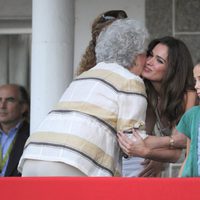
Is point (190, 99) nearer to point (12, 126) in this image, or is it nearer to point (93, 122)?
point (93, 122)

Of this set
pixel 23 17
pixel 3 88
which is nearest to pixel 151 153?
pixel 3 88

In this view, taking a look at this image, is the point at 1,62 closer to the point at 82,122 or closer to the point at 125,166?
the point at 125,166

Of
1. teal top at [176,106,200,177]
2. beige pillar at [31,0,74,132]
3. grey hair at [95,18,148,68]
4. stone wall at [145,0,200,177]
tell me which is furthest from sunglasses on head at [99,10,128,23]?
stone wall at [145,0,200,177]

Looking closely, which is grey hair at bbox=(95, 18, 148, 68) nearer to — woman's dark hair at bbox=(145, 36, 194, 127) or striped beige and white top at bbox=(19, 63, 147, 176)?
striped beige and white top at bbox=(19, 63, 147, 176)

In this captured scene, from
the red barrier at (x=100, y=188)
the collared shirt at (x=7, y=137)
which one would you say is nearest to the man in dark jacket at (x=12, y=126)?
the collared shirt at (x=7, y=137)

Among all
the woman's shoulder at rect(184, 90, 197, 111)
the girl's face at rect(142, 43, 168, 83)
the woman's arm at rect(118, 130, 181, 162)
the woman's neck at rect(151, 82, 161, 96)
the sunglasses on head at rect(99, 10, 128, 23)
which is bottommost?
the woman's arm at rect(118, 130, 181, 162)

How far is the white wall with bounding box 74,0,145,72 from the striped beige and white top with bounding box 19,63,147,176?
3070 millimetres

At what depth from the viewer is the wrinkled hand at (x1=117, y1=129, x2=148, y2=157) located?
149 inches

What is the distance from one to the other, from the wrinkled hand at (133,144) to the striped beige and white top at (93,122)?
4cm

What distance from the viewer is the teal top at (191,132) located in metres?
3.90

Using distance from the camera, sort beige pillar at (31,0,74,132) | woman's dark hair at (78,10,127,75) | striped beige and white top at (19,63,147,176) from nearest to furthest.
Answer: striped beige and white top at (19,63,147,176)
woman's dark hair at (78,10,127,75)
beige pillar at (31,0,74,132)

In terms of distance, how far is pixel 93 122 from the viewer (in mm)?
3756

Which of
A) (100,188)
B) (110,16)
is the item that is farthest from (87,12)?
(100,188)

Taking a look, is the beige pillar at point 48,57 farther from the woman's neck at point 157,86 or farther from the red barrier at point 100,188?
the red barrier at point 100,188
